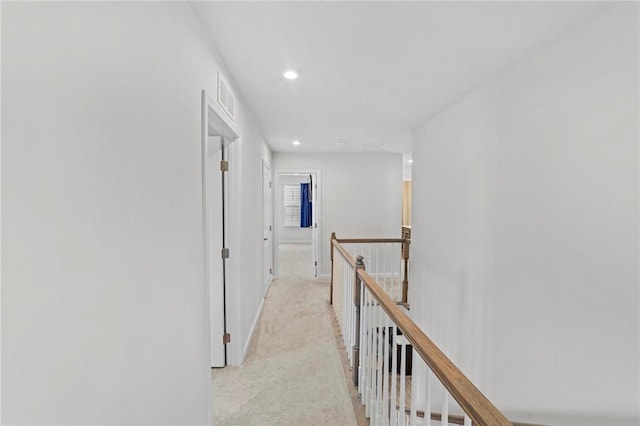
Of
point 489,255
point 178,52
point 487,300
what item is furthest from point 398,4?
point 487,300

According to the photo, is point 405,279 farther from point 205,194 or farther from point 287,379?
point 205,194

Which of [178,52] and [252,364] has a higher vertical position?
[178,52]

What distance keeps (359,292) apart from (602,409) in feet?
4.59

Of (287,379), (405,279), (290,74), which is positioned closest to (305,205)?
(405,279)

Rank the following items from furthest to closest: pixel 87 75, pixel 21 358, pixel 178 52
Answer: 1. pixel 178 52
2. pixel 87 75
3. pixel 21 358

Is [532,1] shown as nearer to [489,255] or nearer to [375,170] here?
[489,255]

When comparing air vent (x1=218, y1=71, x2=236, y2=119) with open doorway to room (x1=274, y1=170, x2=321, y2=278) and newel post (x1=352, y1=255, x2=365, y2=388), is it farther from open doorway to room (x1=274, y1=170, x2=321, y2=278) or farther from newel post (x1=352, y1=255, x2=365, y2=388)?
open doorway to room (x1=274, y1=170, x2=321, y2=278)

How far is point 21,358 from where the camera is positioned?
0.61 metres

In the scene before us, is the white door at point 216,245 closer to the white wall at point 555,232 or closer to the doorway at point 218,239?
the doorway at point 218,239

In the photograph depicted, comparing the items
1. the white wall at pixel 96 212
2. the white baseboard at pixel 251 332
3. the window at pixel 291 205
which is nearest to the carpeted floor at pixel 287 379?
the white baseboard at pixel 251 332

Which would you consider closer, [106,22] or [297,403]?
[106,22]

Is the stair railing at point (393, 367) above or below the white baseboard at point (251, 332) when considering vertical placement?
above

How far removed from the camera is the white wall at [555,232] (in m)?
1.45

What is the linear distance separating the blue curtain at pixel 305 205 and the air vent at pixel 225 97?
8.03 meters
